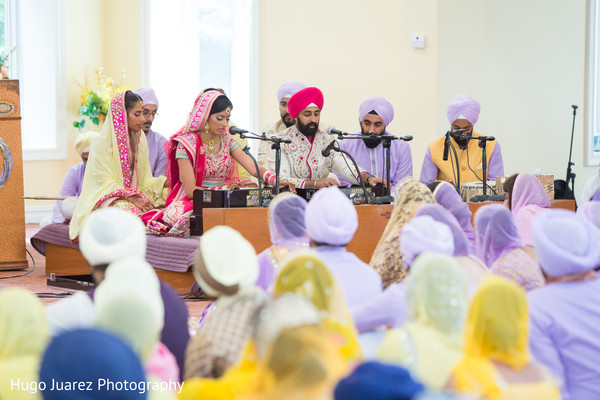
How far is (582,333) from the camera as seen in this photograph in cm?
205

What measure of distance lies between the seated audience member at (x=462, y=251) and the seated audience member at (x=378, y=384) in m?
1.39

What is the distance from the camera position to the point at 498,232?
297 centimetres

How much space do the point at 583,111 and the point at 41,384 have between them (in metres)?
7.10

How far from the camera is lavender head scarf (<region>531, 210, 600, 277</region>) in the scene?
2127mm

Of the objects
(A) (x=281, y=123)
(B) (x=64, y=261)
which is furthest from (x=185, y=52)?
(B) (x=64, y=261)

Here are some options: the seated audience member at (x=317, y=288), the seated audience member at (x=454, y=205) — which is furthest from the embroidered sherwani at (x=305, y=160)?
the seated audience member at (x=317, y=288)

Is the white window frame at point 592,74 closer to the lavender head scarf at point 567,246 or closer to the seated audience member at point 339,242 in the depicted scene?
the seated audience member at point 339,242

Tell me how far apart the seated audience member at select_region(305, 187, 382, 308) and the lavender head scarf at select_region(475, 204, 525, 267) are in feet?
2.10

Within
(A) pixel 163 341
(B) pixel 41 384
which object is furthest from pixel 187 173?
(B) pixel 41 384

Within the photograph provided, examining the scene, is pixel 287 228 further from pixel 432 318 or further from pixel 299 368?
pixel 299 368

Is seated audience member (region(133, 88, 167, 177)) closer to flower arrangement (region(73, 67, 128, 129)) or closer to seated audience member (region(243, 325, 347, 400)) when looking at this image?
flower arrangement (region(73, 67, 128, 129))

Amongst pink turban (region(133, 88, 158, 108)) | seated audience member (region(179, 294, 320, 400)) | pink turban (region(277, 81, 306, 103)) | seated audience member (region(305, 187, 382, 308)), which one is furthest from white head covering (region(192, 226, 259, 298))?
pink turban (region(277, 81, 306, 103))

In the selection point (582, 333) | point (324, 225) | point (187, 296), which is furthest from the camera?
point (187, 296)

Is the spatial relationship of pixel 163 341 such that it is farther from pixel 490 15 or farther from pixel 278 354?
pixel 490 15
